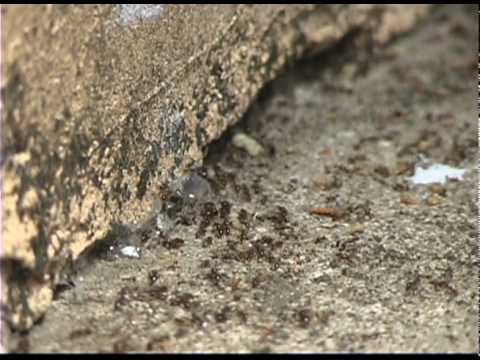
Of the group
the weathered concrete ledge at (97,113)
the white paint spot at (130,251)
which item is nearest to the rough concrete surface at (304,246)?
the white paint spot at (130,251)

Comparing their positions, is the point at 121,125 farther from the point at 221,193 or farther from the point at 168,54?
the point at 221,193

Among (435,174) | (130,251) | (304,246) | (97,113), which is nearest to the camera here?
(97,113)

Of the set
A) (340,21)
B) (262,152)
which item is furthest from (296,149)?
(340,21)

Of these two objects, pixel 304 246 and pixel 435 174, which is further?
pixel 435 174

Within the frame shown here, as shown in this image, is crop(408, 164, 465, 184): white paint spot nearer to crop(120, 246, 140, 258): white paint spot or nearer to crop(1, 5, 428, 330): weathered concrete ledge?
crop(1, 5, 428, 330): weathered concrete ledge

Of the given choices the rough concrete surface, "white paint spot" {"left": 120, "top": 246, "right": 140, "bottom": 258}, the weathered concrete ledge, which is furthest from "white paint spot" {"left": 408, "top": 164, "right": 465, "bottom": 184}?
"white paint spot" {"left": 120, "top": 246, "right": 140, "bottom": 258}

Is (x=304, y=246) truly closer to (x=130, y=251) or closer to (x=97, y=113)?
(x=130, y=251)

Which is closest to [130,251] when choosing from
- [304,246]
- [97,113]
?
[97,113]
